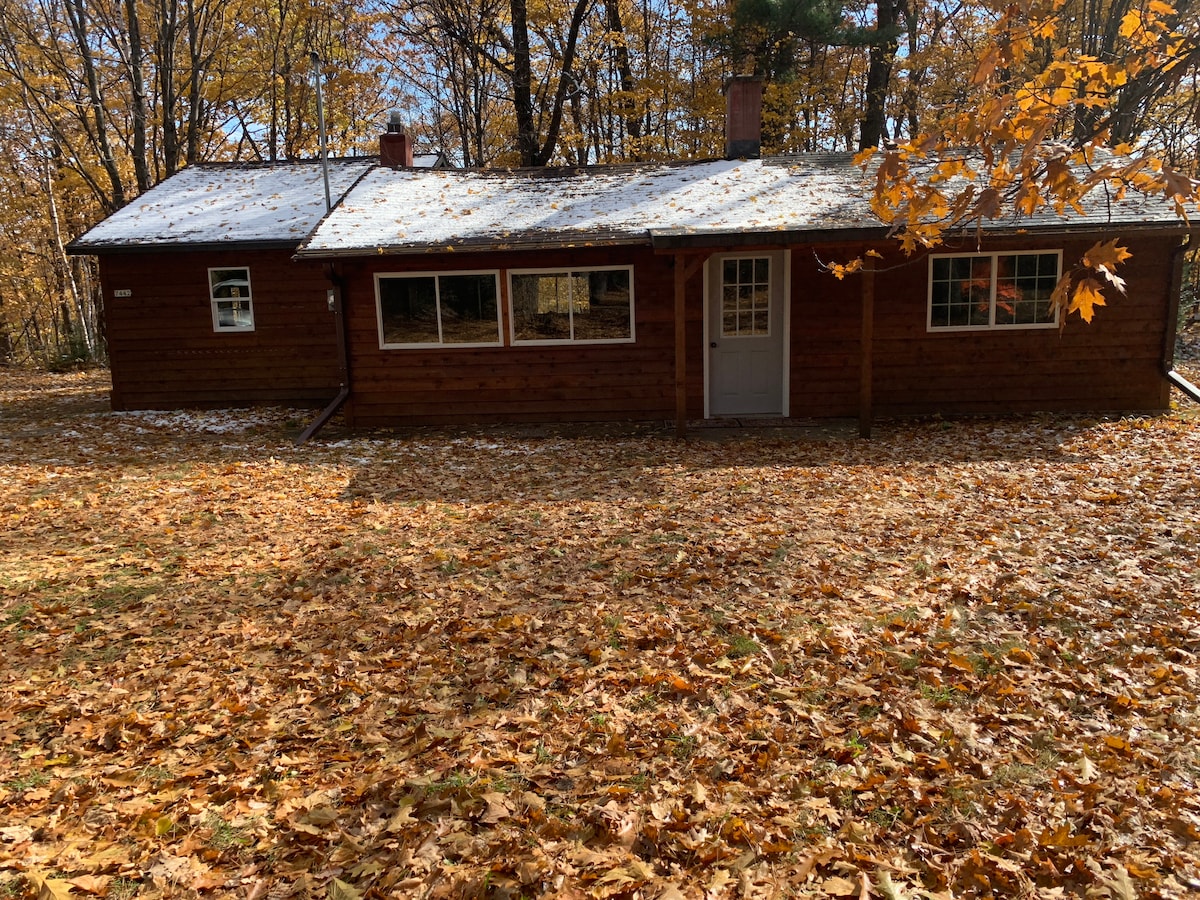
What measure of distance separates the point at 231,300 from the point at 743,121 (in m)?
9.79

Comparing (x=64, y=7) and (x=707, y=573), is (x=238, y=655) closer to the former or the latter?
(x=707, y=573)

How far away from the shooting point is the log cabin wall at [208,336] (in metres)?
13.8

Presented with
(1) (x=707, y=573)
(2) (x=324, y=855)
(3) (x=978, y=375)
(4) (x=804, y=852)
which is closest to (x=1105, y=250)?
(4) (x=804, y=852)

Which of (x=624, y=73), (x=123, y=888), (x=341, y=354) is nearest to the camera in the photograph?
(x=123, y=888)

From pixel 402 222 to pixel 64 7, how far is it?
16.7 meters

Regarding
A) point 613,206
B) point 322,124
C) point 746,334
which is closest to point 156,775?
point 746,334

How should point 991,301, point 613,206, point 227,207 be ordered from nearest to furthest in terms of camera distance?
point 991,301 → point 613,206 → point 227,207

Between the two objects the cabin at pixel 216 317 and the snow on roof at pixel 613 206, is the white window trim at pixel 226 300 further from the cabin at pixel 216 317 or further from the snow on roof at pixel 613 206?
the snow on roof at pixel 613 206

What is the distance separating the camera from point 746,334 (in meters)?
11.5

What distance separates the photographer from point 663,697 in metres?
3.79

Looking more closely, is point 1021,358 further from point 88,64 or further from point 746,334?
point 88,64

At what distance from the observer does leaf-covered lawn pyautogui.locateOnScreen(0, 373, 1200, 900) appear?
8.94 feet

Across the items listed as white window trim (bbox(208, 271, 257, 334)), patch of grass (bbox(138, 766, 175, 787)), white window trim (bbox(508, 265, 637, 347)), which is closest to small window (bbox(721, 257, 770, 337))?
white window trim (bbox(508, 265, 637, 347))

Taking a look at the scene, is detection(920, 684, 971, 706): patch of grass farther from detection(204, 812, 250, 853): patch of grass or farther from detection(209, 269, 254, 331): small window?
detection(209, 269, 254, 331): small window
